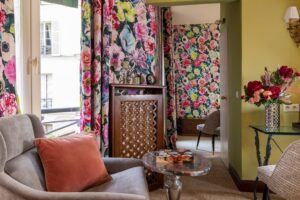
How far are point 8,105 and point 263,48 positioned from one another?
102 inches

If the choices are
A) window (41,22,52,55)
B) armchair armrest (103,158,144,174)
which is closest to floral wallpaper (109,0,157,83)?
window (41,22,52,55)

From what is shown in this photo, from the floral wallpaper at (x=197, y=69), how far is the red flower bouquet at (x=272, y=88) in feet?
11.8

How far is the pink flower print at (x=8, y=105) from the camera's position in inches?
71.9

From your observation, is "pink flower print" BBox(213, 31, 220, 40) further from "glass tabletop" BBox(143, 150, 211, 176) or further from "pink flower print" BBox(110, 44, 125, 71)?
"glass tabletop" BBox(143, 150, 211, 176)

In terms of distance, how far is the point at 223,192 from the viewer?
3158mm

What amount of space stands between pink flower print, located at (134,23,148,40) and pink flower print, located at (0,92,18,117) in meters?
1.80

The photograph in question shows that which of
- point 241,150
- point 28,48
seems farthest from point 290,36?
point 28,48

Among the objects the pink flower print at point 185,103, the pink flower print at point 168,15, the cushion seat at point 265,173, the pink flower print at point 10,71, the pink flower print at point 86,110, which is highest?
the pink flower print at point 168,15

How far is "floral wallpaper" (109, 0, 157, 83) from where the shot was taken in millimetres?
3123

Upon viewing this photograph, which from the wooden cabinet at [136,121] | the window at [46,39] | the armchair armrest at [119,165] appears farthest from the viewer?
the wooden cabinet at [136,121]

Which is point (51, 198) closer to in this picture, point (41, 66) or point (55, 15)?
point (41, 66)

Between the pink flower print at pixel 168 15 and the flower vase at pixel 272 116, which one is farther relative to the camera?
the pink flower print at pixel 168 15

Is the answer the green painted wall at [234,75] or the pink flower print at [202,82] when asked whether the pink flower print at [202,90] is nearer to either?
the pink flower print at [202,82]

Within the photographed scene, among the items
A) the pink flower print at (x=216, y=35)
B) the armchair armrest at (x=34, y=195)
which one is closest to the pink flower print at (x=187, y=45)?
the pink flower print at (x=216, y=35)
